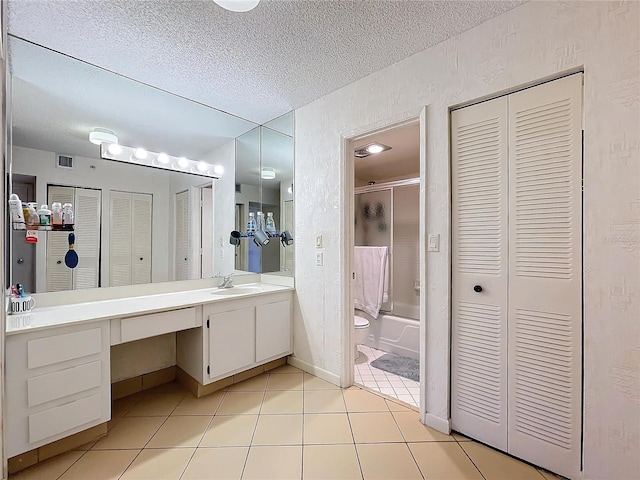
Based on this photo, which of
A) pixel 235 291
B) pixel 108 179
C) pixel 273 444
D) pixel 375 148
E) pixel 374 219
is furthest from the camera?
pixel 374 219

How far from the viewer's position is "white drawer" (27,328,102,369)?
1.44 metres

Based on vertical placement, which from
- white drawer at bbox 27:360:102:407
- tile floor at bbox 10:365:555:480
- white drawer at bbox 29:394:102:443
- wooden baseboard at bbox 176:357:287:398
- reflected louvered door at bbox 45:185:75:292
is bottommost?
tile floor at bbox 10:365:555:480

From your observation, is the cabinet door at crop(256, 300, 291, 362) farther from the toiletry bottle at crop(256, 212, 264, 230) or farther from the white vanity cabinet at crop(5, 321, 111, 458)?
the white vanity cabinet at crop(5, 321, 111, 458)

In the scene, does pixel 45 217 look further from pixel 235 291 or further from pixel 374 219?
pixel 374 219

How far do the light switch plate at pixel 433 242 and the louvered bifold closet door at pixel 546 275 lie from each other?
0.37 meters

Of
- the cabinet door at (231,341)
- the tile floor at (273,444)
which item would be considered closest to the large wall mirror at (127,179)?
the cabinet door at (231,341)

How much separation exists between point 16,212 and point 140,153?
842 mm

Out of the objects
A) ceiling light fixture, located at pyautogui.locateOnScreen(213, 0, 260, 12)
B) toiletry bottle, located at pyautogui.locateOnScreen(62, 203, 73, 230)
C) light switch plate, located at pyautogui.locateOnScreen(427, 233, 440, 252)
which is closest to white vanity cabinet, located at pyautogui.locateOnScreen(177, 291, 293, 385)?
toiletry bottle, located at pyautogui.locateOnScreen(62, 203, 73, 230)

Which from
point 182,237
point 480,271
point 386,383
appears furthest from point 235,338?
point 480,271

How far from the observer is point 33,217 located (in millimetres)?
1794

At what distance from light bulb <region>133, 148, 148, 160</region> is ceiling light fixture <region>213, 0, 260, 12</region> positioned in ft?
4.35

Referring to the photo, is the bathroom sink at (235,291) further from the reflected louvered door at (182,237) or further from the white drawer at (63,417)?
the white drawer at (63,417)

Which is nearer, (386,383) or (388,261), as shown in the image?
(386,383)

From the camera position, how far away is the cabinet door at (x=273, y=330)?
2.42 m
